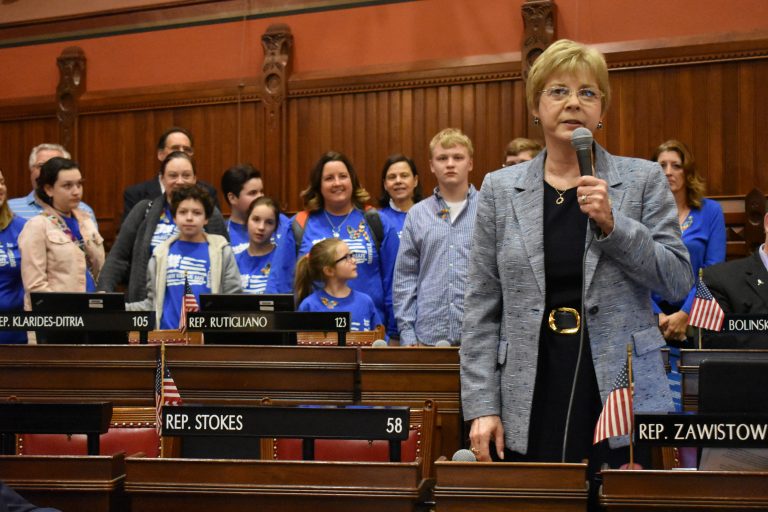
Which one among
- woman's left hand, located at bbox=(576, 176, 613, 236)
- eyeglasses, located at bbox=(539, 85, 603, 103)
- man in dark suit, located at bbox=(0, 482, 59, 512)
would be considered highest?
eyeglasses, located at bbox=(539, 85, 603, 103)

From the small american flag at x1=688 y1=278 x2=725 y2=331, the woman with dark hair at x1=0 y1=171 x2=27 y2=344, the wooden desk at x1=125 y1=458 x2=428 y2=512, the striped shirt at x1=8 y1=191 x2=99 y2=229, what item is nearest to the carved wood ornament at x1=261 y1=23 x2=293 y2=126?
the striped shirt at x1=8 y1=191 x2=99 y2=229

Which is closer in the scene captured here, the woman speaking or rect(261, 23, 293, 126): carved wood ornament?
the woman speaking

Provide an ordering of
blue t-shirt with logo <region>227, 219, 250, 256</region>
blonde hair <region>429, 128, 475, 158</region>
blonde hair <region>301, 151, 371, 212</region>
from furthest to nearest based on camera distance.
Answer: blue t-shirt with logo <region>227, 219, 250, 256</region> → blonde hair <region>301, 151, 371, 212</region> → blonde hair <region>429, 128, 475, 158</region>

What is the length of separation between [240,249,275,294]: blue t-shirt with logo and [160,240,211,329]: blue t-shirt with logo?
18.8 inches

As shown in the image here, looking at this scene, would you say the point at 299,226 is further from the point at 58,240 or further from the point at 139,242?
the point at 58,240

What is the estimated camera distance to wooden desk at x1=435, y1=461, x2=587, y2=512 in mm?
1763

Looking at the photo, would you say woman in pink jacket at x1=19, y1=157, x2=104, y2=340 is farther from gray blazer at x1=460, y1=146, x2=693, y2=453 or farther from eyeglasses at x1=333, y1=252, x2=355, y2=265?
gray blazer at x1=460, y1=146, x2=693, y2=453

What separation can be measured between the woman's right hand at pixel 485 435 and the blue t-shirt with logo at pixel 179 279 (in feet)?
8.88

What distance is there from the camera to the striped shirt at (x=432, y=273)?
12.9 ft

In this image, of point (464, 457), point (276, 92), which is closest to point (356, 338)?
point (464, 457)

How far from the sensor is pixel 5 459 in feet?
6.84

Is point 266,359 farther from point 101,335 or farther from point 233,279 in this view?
point 233,279

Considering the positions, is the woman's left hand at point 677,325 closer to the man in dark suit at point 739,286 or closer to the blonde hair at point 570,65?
the man in dark suit at point 739,286

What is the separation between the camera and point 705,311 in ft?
11.7
